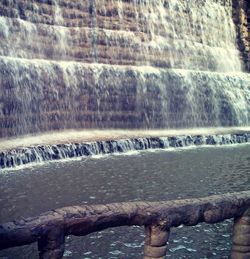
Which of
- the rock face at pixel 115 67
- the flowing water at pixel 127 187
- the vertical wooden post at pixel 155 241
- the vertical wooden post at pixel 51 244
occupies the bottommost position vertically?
the flowing water at pixel 127 187

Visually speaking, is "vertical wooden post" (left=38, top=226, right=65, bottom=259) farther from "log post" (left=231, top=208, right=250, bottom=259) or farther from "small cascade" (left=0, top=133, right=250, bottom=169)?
"small cascade" (left=0, top=133, right=250, bottom=169)

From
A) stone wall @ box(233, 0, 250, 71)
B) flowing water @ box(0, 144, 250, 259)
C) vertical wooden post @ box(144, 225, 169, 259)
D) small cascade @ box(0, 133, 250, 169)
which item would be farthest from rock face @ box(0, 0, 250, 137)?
vertical wooden post @ box(144, 225, 169, 259)

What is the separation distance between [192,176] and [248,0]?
26.5 meters

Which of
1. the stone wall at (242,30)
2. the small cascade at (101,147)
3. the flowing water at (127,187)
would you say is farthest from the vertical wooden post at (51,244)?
the stone wall at (242,30)

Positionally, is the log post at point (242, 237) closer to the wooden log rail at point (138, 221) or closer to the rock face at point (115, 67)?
the wooden log rail at point (138, 221)

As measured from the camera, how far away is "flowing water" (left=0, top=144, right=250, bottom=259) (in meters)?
7.66

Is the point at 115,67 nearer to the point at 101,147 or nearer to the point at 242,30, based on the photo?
the point at 101,147

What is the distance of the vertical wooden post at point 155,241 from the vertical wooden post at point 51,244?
1273 millimetres

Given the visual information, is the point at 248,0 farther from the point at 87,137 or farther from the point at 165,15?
the point at 87,137

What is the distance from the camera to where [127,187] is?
11.7 m

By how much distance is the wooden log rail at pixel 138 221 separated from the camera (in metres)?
5.00

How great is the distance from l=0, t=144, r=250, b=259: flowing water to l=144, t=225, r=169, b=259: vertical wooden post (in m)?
1.38

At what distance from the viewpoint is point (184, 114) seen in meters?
26.9

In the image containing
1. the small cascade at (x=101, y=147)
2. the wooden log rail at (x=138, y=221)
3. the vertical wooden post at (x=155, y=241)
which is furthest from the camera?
the small cascade at (x=101, y=147)
